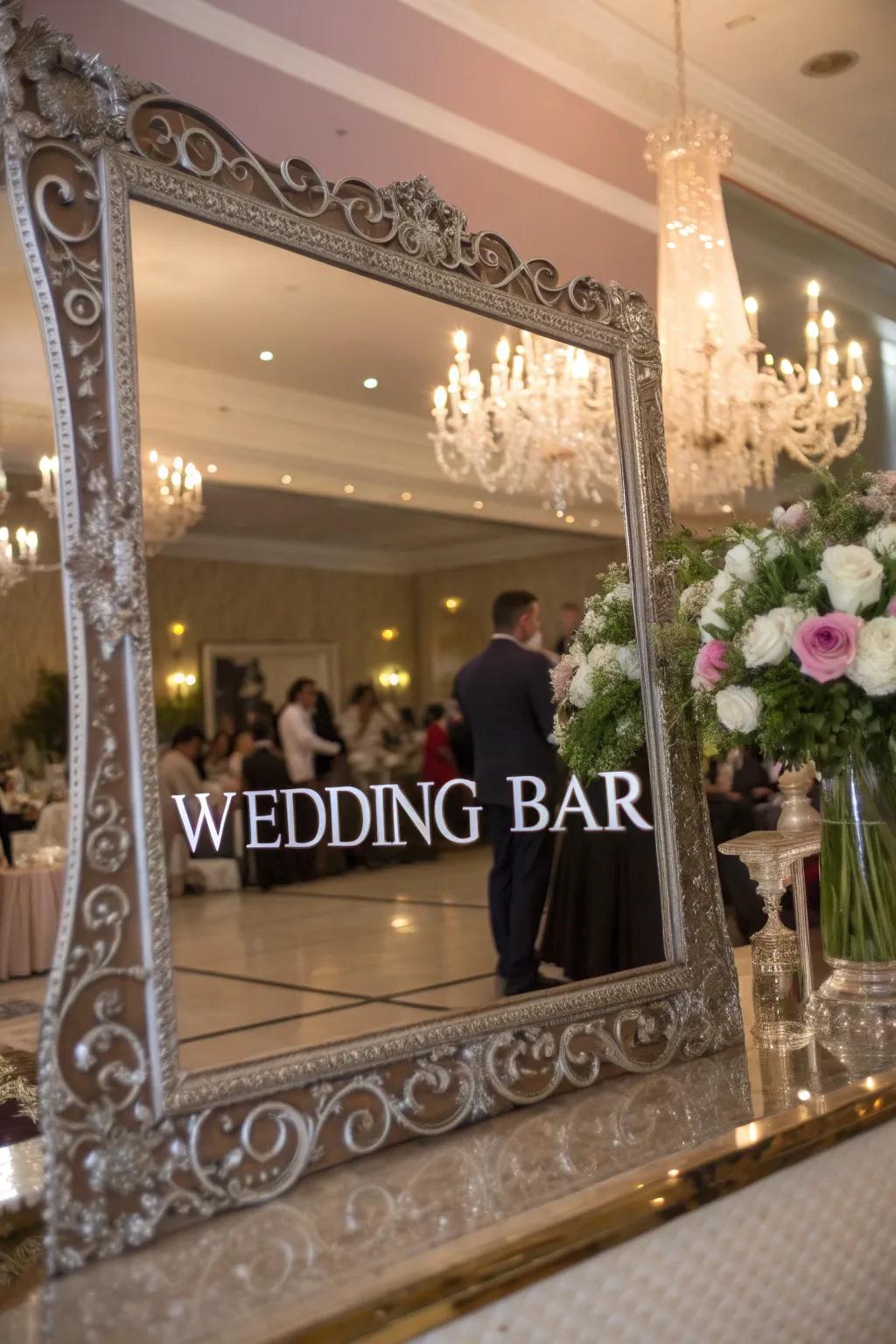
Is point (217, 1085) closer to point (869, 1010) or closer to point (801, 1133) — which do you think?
point (801, 1133)

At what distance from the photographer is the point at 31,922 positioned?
Result: 142 centimetres

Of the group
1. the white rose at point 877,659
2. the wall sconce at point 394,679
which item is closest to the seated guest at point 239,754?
the wall sconce at point 394,679

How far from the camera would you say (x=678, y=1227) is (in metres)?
1.40

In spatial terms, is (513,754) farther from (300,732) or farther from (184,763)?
(184,763)

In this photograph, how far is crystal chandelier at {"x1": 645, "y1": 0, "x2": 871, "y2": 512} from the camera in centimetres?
452

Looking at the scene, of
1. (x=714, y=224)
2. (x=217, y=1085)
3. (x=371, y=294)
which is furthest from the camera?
(x=714, y=224)

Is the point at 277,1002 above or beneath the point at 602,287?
beneath

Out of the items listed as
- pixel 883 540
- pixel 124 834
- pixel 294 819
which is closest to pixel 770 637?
pixel 883 540

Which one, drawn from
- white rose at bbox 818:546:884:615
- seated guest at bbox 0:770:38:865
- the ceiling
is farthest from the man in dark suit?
the ceiling

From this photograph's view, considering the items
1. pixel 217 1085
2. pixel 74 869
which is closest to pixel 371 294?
pixel 74 869

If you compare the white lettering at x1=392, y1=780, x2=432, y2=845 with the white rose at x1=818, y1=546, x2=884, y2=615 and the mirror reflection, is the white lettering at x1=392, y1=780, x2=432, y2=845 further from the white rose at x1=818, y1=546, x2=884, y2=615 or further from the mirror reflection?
the white rose at x1=818, y1=546, x2=884, y2=615

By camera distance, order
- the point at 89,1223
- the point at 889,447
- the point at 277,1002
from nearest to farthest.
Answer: the point at 89,1223, the point at 277,1002, the point at 889,447

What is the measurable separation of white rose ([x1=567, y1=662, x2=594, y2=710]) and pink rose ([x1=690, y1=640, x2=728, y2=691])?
0.17m

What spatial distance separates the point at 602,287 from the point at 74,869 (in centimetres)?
129
